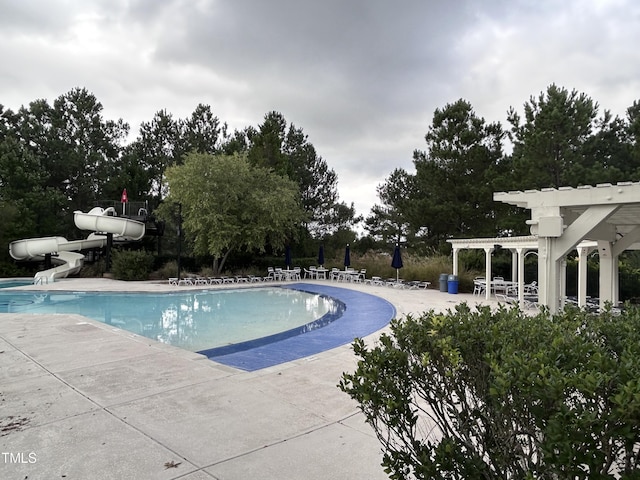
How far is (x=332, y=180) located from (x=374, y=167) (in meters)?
7.21

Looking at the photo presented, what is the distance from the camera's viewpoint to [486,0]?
8.78 meters

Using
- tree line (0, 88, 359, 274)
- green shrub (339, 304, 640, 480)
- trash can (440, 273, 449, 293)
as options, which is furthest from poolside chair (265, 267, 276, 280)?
green shrub (339, 304, 640, 480)

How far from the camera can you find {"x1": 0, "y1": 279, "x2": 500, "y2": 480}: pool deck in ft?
9.02

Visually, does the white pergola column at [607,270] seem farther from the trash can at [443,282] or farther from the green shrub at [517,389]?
the trash can at [443,282]

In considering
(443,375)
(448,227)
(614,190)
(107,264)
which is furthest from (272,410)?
(448,227)

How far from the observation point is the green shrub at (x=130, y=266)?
1889 centimetres

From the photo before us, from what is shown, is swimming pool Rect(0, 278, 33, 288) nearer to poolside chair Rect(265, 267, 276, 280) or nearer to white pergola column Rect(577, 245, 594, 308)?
poolside chair Rect(265, 267, 276, 280)

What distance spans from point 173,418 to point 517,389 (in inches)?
123

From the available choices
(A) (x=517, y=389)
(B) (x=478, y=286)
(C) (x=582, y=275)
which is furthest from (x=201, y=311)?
(A) (x=517, y=389)

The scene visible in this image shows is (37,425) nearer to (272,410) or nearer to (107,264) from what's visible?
(272,410)

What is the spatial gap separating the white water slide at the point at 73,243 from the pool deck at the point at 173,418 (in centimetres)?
1583

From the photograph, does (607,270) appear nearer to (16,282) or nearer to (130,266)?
(130,266)

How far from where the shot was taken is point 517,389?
1477mm

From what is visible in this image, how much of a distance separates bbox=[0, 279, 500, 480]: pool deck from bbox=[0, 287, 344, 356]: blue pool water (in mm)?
2116
